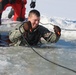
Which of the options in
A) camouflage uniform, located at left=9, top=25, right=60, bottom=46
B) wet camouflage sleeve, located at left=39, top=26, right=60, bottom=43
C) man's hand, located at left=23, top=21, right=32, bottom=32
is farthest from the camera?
wet camouflage sleeve, located at left=39, top=26, right=60, bottom=43

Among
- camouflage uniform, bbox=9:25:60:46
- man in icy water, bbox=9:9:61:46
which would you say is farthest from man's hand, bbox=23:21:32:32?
camouflage uniform, bbox=9:25:60:46

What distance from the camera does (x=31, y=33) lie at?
4.88 meters

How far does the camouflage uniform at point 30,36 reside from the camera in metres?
4.79

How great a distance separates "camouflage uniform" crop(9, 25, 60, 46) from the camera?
4.79m

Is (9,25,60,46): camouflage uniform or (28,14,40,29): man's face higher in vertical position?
(28,14,40,29): man's face

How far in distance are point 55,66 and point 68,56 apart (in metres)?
0.63

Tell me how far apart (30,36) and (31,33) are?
5cm

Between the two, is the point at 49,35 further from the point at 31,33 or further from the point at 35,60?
the point at 35,60

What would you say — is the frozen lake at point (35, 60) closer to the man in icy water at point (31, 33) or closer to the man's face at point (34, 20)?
the man in icy water at point (31, 33)

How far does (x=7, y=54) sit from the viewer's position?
434 cm

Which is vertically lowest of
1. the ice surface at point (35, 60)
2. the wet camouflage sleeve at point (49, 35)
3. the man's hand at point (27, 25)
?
the ice surface at point (35, 60)

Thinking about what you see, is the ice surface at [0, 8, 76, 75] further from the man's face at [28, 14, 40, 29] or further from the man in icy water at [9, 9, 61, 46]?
the man's face at [28, 14, 40, 29]

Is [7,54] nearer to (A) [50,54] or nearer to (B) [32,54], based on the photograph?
(B) [32,54]

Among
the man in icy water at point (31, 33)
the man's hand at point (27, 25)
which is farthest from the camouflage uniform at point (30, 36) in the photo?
the man's hand at point (27, 25)
